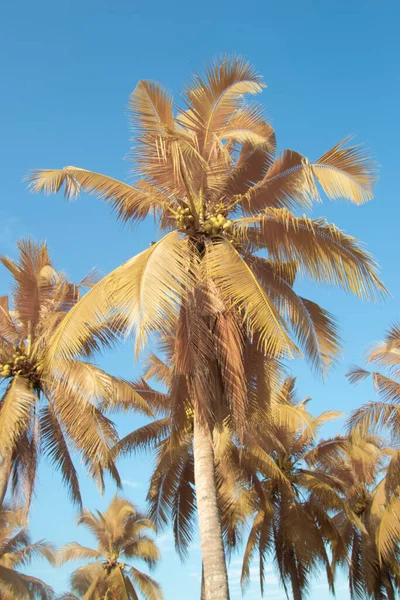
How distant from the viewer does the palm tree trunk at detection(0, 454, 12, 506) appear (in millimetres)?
12844

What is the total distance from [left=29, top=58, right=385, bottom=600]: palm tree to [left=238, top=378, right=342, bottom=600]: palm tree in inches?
284

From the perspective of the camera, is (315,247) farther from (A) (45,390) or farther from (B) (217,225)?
(A) (45,390)

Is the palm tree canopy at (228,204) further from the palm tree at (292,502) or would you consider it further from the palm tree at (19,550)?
the palm tree at (19,550)

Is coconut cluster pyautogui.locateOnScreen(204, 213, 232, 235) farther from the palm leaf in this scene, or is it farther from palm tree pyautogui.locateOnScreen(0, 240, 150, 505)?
the palm leaf

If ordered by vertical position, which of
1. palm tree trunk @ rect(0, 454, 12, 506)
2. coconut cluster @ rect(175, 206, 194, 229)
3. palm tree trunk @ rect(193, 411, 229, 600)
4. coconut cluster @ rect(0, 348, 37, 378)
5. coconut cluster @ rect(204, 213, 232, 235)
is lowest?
palm tree trunk @ rect(193, 411, 229, 600)

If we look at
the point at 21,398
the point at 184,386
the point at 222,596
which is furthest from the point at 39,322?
the point at 222,596

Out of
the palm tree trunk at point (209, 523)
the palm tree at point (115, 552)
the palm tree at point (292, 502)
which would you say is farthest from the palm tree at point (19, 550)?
the palm tree trunk at point (209, 523)

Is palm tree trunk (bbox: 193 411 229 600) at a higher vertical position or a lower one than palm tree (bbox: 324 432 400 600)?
lower

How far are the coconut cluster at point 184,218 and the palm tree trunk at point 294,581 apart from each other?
13.1 meters

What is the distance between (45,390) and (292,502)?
934 centimetres

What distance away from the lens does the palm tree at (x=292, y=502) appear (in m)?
17.5

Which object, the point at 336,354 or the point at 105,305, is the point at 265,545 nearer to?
the point at 336,354

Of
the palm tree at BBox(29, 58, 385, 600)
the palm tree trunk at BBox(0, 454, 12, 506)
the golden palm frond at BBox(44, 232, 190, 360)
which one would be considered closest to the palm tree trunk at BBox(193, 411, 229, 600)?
the palm tree at BBox(29, 58, 385, 600)

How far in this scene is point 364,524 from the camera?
22.7 m
